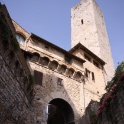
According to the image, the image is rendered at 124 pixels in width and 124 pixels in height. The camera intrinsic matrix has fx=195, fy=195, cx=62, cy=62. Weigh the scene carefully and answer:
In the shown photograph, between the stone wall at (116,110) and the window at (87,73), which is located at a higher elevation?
the window at (87,73)

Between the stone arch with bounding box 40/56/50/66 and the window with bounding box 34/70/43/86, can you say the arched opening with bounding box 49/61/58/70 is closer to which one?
the stone arch with bounding box 40/56/50/66

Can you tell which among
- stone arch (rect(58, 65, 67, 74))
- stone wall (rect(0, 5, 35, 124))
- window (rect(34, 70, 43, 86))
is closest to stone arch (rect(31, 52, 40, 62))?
window (rect(34, 70, 43, 86))

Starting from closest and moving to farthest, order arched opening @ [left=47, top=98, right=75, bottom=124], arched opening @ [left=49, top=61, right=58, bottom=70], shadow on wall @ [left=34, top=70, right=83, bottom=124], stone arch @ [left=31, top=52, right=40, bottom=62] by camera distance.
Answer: shadow on wall @ [left=34, top=70, right=83, bottom=124], stone arch @ [left=31, top=52, right=40, bottom=62], arched opening @ [left=47, top=98, right=75, bottom=124], arched opening @ [left=49, top=61, right=58, bottom=70]

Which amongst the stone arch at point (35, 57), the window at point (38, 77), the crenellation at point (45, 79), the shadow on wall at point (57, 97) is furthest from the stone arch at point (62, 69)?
the stone arch at point (35, 57)

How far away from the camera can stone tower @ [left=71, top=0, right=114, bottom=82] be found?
80.3 ft

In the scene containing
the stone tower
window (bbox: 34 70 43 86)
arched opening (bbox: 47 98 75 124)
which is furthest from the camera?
the stone tower

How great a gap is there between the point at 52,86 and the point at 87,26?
589 inches

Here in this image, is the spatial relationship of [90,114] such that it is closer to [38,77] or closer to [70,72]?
[70,72]

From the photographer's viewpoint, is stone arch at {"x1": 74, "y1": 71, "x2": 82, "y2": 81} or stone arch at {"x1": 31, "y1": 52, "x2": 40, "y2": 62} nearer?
stone arch at {"x1": 31, "y1": 52, "x2": 40, "y2": 62}

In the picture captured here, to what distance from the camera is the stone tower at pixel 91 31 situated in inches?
963

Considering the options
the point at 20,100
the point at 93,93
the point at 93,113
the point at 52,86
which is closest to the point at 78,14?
the point at 93,93

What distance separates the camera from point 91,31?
26.7m

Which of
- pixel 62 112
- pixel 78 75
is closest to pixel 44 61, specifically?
pixel 78 75

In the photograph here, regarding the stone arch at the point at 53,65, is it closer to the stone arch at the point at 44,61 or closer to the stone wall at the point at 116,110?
the stone arch at the point at 44,61
